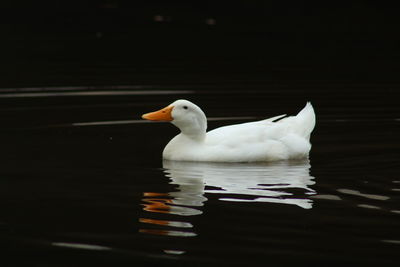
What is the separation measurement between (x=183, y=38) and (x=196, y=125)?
1223 centimetres

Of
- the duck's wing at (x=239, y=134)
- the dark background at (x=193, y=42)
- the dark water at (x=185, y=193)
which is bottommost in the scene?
the dark water at (x=185, y=193)

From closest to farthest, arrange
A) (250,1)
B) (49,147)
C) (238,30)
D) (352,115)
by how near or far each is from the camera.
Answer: (49,147), (352,115), (238,30), (250,1)

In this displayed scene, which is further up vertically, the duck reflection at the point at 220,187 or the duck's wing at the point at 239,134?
the duck's wing at the point at 239,134

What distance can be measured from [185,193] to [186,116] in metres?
1.94

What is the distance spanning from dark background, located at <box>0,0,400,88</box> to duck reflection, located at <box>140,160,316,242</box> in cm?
658

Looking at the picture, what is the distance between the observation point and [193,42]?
2259 centimetres

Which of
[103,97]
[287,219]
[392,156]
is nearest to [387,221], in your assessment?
[287,219]

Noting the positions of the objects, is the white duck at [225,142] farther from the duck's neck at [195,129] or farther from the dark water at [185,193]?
the dark water at [185,193]

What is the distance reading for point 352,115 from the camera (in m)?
13.8

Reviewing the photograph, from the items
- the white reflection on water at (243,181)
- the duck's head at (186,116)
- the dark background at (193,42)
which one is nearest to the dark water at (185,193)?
the white reflection on water at (243,181)

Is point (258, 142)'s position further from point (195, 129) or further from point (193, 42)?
point (193, 42)

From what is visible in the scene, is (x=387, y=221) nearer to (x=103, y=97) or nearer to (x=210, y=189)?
(x=210, y=189)

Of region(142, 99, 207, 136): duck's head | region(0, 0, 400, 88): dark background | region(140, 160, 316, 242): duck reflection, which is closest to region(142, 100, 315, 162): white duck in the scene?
region(142, 99, 207, 136): duck's head

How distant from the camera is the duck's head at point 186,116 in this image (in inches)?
440
